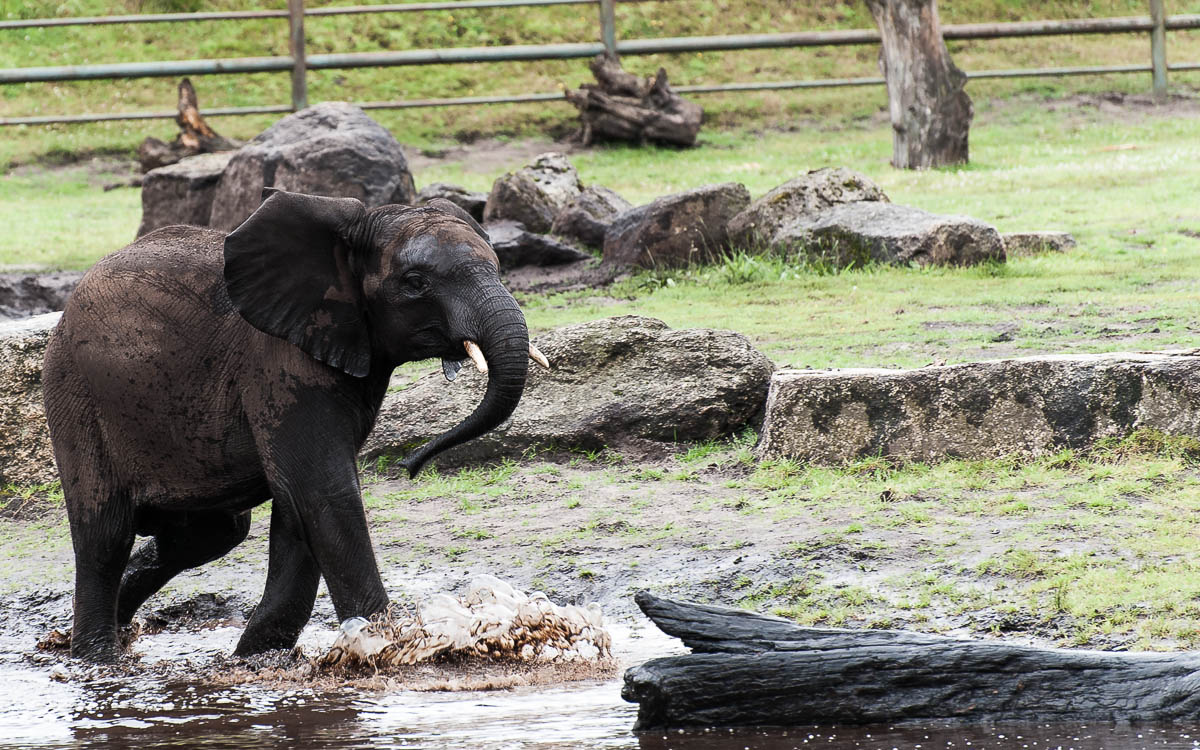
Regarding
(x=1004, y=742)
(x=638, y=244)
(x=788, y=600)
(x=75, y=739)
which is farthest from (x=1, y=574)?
(x=638, y=244)

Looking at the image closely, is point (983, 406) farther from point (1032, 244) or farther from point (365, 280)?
point (1032, 244)

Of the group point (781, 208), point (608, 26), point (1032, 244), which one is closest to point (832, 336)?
point (781, 208)

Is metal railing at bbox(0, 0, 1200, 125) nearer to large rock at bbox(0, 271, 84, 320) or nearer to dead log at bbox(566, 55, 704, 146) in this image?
dead log at bbox(566, 55, 704, 146)

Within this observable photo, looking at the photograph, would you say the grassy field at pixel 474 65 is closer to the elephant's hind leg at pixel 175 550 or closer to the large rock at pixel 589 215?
the large rock at pixel 589 215

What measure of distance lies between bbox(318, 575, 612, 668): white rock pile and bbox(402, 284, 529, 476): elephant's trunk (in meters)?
0.80

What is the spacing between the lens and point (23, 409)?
8.16 meters

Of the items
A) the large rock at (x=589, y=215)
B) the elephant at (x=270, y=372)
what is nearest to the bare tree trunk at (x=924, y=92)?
the large rock at (x=589, y=215)

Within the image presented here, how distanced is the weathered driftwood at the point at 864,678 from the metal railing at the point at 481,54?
16205mm

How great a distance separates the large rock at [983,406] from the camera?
6.87 metres

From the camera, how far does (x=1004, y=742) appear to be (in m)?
4.20

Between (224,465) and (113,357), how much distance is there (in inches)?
21.1

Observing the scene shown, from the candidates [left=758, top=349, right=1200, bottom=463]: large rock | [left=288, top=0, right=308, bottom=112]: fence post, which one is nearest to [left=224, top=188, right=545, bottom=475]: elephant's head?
[left=758, top=349, right=1200, bottom=463]: large rock

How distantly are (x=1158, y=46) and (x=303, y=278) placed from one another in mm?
19214

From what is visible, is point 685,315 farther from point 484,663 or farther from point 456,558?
point 484,663
